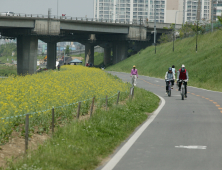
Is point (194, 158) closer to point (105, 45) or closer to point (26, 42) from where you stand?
point (26, 42)

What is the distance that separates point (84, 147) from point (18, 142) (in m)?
1.47

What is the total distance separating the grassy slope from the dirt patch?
2757 centimetres

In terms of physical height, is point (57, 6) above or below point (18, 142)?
above

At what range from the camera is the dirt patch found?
7.88m

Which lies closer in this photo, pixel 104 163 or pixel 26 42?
pixel 104 163

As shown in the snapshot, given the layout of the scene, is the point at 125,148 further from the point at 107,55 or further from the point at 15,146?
the point at 107,55

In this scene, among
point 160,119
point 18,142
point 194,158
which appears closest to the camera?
point 194,158

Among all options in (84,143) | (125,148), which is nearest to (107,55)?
(125,148)

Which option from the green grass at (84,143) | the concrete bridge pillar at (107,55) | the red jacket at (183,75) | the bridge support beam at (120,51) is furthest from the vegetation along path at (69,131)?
the concrete bridge pillar at (107,55)

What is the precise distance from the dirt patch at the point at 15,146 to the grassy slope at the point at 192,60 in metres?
27.6

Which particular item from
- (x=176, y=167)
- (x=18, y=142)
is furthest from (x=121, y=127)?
(x=176, y=167)

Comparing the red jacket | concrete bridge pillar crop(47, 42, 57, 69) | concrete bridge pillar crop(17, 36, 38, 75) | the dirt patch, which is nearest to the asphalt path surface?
the dirt patch

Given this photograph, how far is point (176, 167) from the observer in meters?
7.50

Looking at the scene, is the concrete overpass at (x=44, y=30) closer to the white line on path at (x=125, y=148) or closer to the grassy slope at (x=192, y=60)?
the grassy slope at (x=192, y=60)
